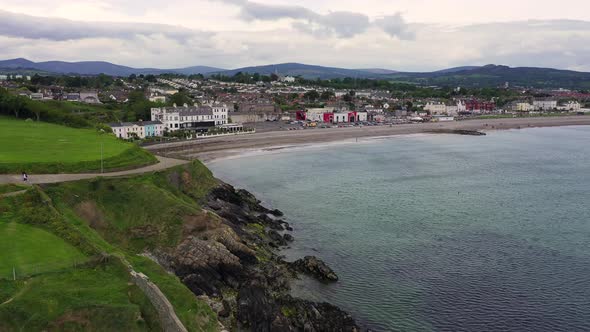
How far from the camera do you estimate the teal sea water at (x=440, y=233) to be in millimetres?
19750

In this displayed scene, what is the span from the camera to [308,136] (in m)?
77.5

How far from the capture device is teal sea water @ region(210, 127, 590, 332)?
19750mm

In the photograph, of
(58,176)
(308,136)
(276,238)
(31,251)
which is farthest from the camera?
(308,136)

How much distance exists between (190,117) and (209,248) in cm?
5569

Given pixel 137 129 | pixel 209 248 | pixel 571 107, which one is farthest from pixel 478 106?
pixel 209 248

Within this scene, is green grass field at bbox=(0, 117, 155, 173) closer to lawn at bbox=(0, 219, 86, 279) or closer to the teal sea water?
lawn at bbox=(0, 219, 86, 279)

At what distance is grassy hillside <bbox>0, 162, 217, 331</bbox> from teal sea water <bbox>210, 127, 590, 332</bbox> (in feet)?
20.7

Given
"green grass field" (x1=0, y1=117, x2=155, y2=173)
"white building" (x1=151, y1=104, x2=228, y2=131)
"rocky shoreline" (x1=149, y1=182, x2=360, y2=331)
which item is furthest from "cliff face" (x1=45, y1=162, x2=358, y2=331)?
"white building" (x1=151, y1=104, x2=228, y2=131)

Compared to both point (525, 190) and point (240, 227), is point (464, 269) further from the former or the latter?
point (525, 190)

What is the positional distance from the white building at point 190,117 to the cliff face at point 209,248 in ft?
145

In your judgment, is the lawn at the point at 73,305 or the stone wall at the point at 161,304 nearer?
the lawn at the point at 73,305

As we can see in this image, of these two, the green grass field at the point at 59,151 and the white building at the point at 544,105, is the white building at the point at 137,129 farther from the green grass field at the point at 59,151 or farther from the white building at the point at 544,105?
the white building at the point at 544,105

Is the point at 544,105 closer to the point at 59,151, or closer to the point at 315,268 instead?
the point at 315,268

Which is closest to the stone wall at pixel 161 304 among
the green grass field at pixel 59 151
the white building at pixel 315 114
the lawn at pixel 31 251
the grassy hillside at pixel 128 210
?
the lawn at pixel 31 251
